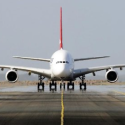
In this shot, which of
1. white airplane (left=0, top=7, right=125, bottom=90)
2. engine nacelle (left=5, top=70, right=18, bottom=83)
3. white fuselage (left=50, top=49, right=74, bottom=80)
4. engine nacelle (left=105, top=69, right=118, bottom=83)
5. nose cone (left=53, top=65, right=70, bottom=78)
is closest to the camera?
nose cone (left=53, top=65, right=70, bottom=78)

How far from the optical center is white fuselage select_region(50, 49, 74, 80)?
44906 mm

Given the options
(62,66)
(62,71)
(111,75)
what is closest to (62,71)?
(62,71)

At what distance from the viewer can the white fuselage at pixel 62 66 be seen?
147 ft

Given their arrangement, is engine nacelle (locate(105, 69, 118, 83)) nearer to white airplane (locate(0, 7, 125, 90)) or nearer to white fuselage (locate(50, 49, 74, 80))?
white airplane (locate(0, 7, 125, 90))

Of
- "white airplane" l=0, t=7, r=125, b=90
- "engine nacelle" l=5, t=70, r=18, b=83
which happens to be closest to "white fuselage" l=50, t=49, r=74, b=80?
"white airplane" l=0, t=7, r=125, b=90

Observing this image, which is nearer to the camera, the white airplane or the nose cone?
the nose cone

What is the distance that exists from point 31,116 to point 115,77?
2926 centimetres

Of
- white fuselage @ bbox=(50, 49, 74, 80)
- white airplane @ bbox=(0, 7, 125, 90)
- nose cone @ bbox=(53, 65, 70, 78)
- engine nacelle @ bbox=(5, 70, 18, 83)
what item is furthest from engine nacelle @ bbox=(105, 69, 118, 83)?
engine nacelle @ bbox=(5, 70, 18, 83)

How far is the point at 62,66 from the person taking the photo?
4534cm

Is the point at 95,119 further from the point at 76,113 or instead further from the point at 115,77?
the point at 115,77

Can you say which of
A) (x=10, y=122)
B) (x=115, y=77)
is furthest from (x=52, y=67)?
(x=10, y=122)

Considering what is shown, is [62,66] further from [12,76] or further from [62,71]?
[12,76]

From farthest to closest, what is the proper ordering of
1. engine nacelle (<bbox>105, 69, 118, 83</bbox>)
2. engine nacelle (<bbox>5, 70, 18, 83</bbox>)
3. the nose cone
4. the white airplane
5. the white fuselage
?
engine nacelle (<bbox>5, 70, 18, 83</bbox>)
engine nacelle (<bbox>105, 69, 118, 83</bbox>)
the white airplane
the white fuselage
the nose cone

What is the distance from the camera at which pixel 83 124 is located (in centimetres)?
1611
